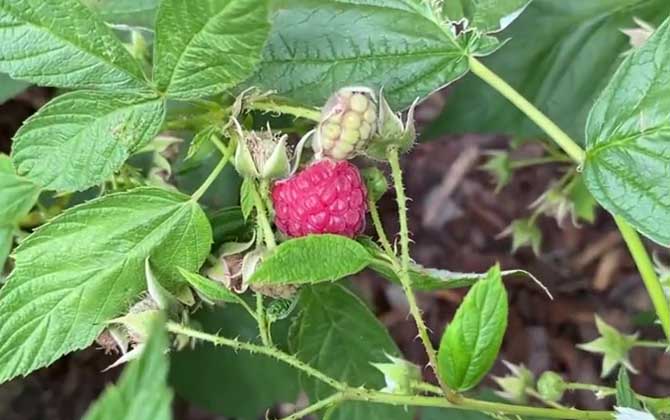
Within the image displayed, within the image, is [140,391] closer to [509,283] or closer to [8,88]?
[8,88]

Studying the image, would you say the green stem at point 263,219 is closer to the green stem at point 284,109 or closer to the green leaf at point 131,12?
the green stem at point 284,109

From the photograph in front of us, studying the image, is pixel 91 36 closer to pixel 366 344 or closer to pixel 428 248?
pixel 366 344

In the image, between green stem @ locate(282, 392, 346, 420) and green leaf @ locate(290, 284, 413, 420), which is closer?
green stem @ locate(282, 392, 346, 420)

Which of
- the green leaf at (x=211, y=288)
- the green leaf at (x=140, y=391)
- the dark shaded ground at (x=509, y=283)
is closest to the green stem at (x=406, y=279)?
the green leaf at (x=211, y=288)

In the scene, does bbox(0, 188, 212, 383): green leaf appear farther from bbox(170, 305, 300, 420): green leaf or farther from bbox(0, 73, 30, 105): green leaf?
Result: bbox(170, 305, 300, 420): green leaf

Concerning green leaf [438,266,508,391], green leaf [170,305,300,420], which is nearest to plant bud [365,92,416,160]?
green leaf [438,266,508,391]

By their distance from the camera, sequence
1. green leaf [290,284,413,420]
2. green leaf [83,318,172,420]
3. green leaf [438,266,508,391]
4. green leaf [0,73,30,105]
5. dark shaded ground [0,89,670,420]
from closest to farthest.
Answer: green leaf [83,318,172,420] → green leaf [438,266,508,391] → green leaf [290,284,413,420] → green leaf [0,73,30,105] → dark shaded ground [0,89,670,420]

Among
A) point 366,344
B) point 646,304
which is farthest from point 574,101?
point 646,304
